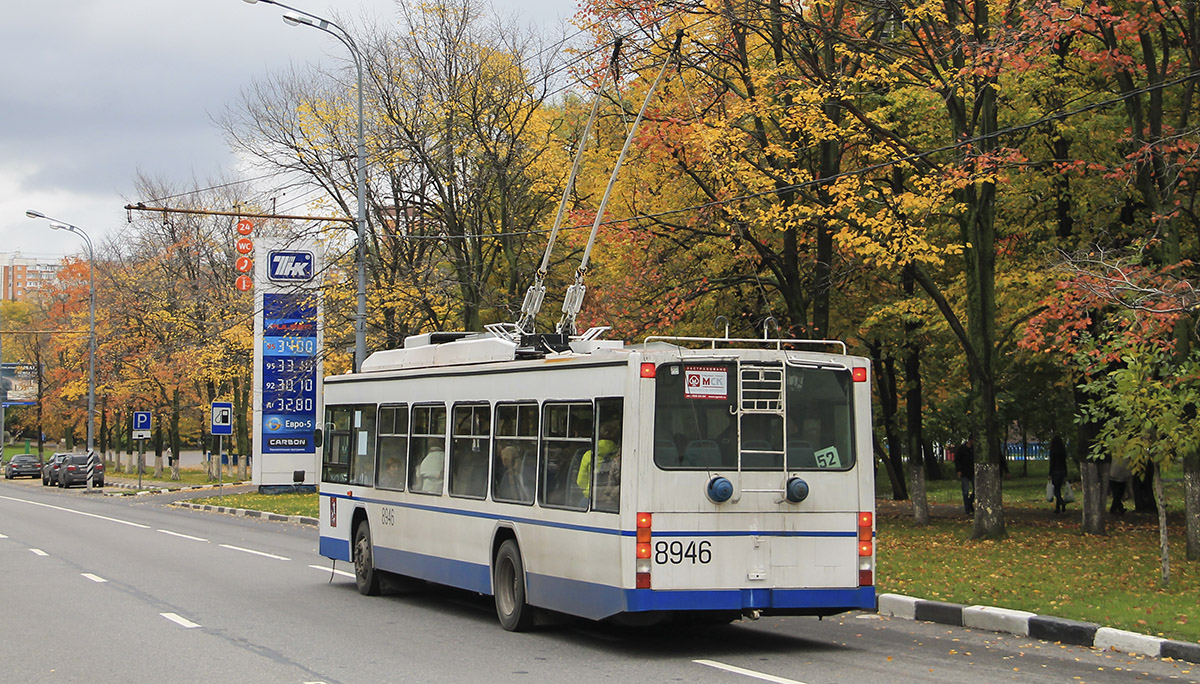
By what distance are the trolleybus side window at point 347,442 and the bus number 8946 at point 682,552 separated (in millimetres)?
6626

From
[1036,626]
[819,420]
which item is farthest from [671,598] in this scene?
[1036,626]

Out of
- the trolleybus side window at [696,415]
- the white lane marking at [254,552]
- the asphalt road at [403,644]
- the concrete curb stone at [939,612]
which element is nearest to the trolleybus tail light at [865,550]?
the asphalt road at [403,644]

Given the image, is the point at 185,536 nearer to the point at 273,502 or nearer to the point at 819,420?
the point at 273,502

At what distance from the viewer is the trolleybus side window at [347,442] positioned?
1673cm

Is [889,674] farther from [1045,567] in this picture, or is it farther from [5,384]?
[5,384]

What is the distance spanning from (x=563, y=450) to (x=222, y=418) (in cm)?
3051

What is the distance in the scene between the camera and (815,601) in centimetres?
1130

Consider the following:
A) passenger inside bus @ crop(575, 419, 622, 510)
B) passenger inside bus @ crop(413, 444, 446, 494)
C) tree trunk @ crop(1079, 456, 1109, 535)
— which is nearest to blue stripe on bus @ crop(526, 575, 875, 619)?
passenger inside bus @ crop(575, 419, 622, 510)

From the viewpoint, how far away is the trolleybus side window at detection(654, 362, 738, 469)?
1105 centimetres

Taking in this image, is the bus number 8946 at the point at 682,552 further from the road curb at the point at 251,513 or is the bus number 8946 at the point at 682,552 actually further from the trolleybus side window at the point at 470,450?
the road curb at the point at 251,513

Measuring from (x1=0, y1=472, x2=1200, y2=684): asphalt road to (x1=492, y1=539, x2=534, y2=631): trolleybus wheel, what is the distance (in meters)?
0.19

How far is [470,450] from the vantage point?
13906mm

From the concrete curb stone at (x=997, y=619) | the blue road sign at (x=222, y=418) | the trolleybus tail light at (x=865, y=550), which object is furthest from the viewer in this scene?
the blue road sign at (x=222, y=418)

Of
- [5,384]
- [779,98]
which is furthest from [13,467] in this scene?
[779,98]
